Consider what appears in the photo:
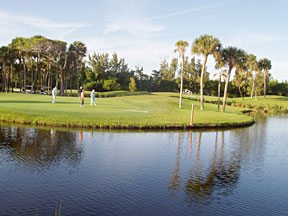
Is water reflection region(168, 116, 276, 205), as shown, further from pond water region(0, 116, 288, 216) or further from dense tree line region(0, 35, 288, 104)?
dense tree line region(0, 35, 288, 104)

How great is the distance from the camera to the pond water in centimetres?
968

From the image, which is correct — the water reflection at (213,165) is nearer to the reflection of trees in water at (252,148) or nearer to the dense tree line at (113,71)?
the reflection of trees in water at (252,148)

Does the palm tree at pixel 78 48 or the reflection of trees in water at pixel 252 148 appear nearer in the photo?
the reflection of trees in water at pixel 252 148

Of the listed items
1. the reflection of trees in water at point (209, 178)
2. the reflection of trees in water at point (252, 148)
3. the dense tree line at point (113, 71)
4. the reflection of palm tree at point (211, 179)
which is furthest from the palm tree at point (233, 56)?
the reflection of palm tree at point (211, 179)

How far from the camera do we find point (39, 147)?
56.3 feet

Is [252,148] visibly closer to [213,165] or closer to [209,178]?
[213,165]

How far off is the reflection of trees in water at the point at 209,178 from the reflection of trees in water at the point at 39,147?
5295mm

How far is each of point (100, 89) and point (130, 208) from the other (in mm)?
86078

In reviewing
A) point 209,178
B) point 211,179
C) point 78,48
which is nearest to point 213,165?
point 209,178

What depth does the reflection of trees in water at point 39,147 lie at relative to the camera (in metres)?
14.4

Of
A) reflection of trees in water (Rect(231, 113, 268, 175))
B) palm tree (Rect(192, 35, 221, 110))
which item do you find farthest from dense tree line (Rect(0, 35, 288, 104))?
reflection of trees in water (Rect(231, 113, 268, 175))

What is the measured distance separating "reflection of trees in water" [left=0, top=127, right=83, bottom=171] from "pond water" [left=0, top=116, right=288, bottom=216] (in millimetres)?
48

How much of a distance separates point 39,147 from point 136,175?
6.99 m

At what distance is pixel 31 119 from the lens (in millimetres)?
25594
